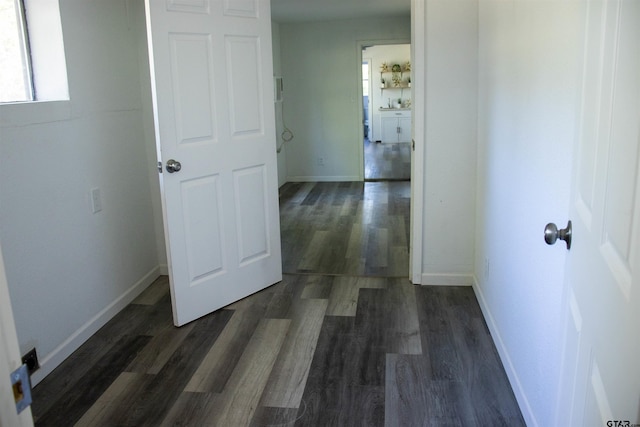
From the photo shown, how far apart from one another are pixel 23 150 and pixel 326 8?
446cm

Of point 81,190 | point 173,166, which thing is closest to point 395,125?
point 173,166

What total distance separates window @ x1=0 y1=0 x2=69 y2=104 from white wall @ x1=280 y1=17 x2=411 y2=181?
5033 millimetres

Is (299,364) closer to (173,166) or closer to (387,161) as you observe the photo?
(173,166)

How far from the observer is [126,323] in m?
3.08

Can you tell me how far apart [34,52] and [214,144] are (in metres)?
0.99

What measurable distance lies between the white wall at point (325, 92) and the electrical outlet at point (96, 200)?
4.88 m

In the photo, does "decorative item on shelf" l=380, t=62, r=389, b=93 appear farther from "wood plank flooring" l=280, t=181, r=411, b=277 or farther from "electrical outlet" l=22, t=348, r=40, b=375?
"electrical outlet" l=22, t=348, r=40, b=375

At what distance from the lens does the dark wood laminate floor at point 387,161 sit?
8109 millimetres

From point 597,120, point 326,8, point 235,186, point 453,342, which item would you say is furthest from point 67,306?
point 326,8

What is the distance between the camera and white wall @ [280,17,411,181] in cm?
733

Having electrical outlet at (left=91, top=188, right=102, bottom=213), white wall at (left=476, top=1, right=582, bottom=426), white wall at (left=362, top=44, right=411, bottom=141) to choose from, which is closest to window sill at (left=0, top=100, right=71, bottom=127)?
electrical outlet at (left=91, top=188, right=102, bottom=213)

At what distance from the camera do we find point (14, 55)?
263 cm

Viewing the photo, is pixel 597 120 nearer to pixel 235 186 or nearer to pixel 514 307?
pixel 514 307

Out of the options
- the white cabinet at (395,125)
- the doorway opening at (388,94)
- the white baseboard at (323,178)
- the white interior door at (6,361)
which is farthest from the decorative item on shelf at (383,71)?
the white interior door at (6,361)
